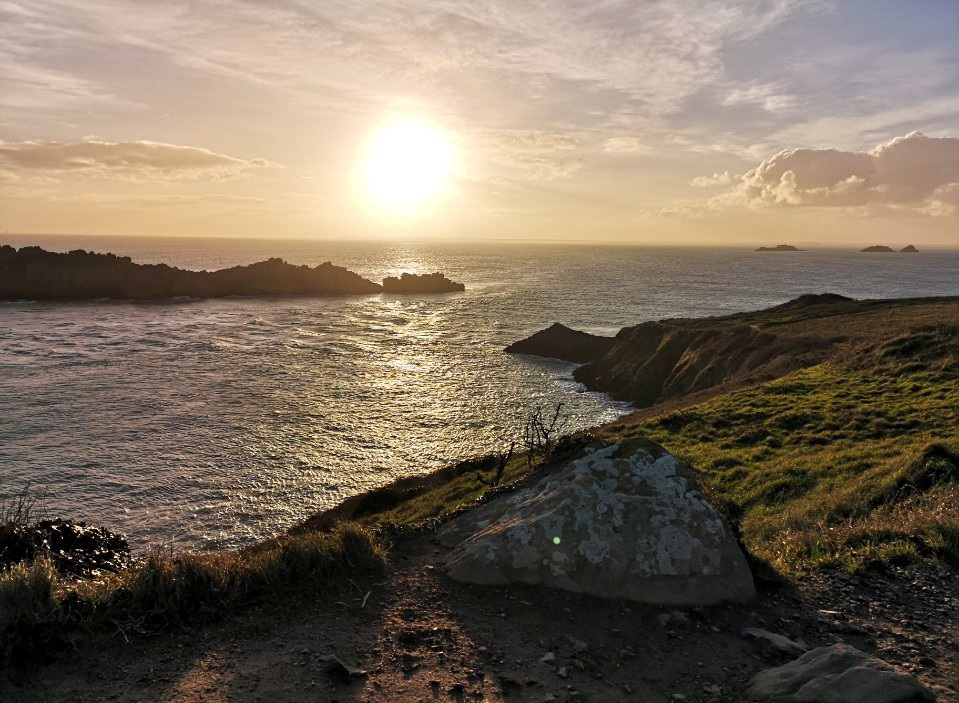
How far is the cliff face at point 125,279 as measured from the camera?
125 metres

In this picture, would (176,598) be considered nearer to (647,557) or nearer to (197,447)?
(647,557)

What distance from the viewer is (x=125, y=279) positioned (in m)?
131

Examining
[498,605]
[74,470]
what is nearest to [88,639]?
[498,605]

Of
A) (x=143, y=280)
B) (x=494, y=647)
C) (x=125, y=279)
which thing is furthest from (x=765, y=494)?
(x=125, y=279)

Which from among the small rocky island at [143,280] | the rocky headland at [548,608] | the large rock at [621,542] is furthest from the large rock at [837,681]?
the small rocky island at [143,280]

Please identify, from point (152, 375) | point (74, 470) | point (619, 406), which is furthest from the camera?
point (152, 375)

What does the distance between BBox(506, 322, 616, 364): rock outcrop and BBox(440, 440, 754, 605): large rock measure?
58.3 meters

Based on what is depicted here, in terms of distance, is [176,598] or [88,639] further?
[176,598]

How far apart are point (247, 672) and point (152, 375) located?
6163cm

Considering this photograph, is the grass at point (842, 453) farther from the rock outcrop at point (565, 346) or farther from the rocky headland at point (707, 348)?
the rock outcrop at point (565, 346)

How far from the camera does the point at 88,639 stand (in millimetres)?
7125

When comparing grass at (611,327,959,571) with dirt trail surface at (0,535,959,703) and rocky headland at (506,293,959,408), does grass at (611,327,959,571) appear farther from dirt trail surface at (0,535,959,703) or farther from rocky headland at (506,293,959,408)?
rocky headland at (506,293,959,408)

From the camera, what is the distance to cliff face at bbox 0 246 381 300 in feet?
409

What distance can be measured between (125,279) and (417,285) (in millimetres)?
71194
